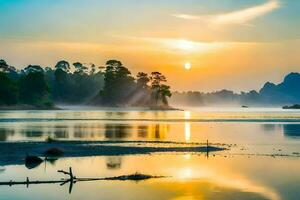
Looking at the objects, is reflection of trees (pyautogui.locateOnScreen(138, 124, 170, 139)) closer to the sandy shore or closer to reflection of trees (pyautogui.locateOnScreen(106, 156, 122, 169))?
the sandy shore

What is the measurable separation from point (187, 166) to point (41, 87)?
6403 inches

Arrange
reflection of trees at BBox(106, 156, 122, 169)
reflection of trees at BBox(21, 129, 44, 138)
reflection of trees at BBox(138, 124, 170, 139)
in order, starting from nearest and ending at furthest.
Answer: reflection of trees at BBox(106, 156, 122, 169), reflection of trees at BBox(21, 129, 44, 138), reflection of trees at BBox(138, 124, 170, 139)

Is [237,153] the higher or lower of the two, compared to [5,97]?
lower

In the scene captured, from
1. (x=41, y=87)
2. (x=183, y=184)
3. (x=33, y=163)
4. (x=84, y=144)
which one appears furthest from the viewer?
(x=41, y=87)

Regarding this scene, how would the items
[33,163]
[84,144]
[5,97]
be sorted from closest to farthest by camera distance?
1. [33,163]
2. [84,144]
3. [5,97]

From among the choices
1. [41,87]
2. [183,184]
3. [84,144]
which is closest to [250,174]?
[183,184]

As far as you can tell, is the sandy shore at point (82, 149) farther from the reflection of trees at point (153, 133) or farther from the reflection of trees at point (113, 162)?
the reflection of trees at point (153, 133)

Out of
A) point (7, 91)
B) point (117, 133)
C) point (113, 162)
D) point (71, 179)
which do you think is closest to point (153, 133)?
point (117, 133)

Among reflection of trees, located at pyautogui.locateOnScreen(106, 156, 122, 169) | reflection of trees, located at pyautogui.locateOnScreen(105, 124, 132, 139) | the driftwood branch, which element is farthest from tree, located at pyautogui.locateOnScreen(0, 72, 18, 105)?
the driftwood branch

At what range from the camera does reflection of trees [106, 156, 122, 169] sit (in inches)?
1655

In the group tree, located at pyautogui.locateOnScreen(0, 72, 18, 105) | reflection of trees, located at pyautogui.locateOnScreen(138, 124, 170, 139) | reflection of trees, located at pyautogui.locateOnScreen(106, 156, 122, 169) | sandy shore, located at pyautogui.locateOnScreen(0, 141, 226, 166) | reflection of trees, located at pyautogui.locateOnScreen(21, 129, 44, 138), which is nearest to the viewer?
reflection of trees, located at pyautogui.locateOnScreen(106, 156, 122, 169)

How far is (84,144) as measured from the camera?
59.1m

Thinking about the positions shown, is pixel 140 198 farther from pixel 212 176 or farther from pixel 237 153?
pixel 237 153

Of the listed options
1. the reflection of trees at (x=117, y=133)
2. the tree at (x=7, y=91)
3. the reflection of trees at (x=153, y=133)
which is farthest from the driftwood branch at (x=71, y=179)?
the tree at (x=7, y=91)
